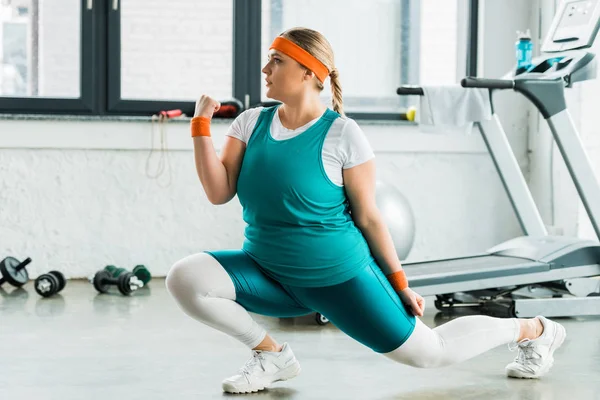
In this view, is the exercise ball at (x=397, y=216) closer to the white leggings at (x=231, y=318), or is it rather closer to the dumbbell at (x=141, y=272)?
the dumbbell at (x=141, y=272)

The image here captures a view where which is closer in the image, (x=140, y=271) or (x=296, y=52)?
(x=296, y=52)

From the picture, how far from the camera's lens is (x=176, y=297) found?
210cm

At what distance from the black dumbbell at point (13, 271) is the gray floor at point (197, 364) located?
0.57 m

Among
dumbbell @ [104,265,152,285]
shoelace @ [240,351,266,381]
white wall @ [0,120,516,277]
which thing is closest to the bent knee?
shoelace @ [240,351,266,381]

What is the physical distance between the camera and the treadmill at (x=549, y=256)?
3.41 metres

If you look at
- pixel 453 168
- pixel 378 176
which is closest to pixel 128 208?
pixel 378 176

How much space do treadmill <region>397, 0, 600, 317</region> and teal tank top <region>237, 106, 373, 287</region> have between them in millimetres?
1305

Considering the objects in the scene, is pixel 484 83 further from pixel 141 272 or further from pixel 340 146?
pixel 141 272

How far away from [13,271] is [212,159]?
8.30 feet

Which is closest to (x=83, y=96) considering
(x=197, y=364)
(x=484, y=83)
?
(x=484, y=83)

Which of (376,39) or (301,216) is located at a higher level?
(376,39)

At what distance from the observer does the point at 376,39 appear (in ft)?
17.1

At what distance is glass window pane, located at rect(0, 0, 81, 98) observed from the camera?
4.77 metres

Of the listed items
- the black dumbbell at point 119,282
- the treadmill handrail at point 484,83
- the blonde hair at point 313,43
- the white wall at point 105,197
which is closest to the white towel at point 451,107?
the treadmill handrail at point 484,83
